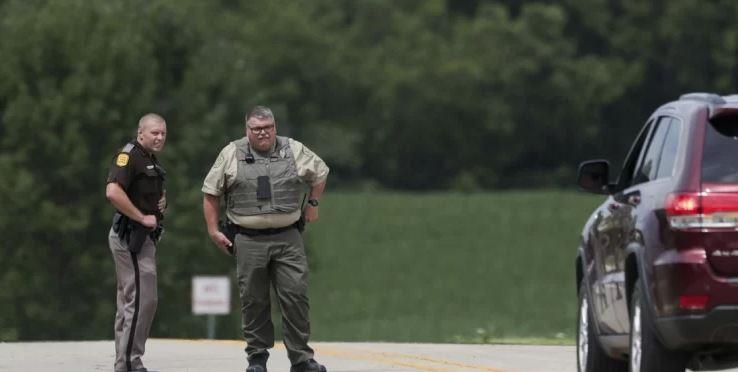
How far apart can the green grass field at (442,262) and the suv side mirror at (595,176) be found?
43.0 meters

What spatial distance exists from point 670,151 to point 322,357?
5.10 metres

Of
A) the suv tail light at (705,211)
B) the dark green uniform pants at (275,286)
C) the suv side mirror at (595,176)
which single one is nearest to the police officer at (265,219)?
the dark green uniform pants at (275,286)

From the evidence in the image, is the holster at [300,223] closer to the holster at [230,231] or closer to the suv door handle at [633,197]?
the holster at [230,231]

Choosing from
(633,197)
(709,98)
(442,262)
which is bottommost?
(442,262)

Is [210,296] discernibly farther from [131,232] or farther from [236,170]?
[236,170]

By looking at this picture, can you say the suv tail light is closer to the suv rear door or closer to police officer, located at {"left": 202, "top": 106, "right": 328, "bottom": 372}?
the suv rear door

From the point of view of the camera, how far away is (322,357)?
50.7 ft

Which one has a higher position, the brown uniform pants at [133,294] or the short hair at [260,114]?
the short hair at [260,114]

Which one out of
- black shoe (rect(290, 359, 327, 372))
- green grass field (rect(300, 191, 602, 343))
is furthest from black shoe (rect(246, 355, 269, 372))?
green grass field (rect(300, 191, 602, 343))

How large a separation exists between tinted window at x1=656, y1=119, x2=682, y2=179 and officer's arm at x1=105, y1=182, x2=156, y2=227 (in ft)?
11.4

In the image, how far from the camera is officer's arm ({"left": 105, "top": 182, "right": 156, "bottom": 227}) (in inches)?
517

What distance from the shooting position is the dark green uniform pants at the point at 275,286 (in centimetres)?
1303

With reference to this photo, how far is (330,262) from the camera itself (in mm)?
83688

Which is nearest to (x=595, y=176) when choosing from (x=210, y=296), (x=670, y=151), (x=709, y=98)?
(x=670, y=151)
